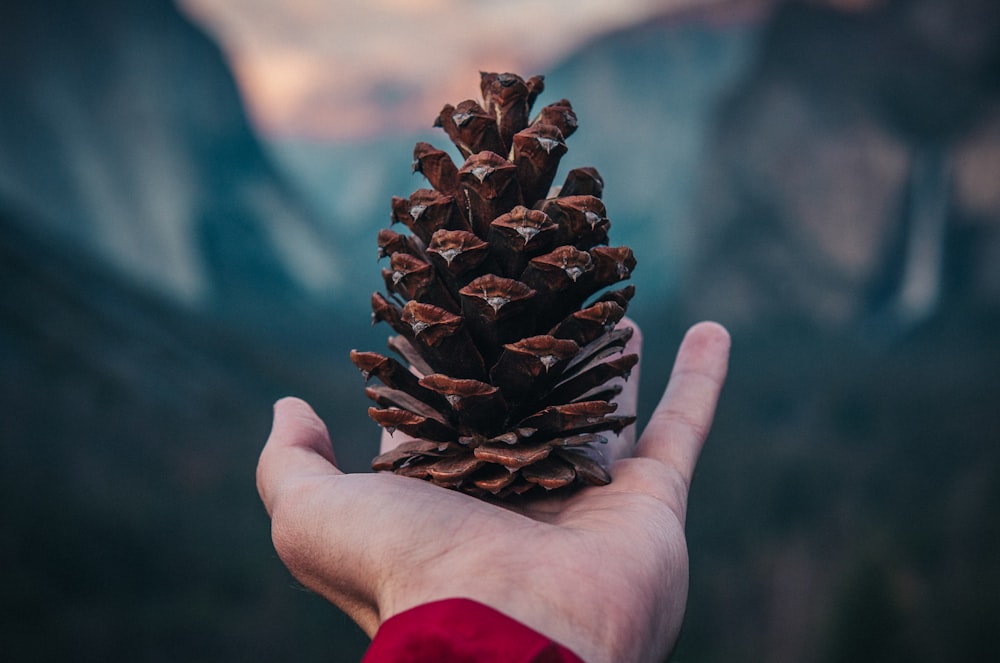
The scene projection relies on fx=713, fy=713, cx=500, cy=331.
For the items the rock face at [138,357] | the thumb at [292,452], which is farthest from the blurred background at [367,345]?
the thumb at [292,452]

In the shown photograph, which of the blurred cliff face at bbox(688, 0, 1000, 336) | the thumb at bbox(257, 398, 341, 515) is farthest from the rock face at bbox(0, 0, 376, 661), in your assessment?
the blurred cliff face at bbox(688, 0, 1000, 336)

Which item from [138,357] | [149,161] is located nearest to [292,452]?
[138,357]

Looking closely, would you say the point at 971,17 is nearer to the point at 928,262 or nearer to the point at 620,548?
the point at 928,262

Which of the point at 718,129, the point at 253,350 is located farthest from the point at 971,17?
the point at 253,350

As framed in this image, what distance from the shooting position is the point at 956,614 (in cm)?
898

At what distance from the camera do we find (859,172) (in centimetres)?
1830

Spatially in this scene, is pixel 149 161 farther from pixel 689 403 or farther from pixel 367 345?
pixel 689 403

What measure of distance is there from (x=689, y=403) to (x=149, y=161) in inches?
679

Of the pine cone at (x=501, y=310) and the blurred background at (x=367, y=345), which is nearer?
the pine cone at (x=501, y=310)

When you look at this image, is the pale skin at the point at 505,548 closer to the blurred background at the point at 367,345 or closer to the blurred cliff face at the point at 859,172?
the blurred background at the point at 367,345

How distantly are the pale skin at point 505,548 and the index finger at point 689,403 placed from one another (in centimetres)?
4

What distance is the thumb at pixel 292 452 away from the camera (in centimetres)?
133

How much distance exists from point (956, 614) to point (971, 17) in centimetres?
1347

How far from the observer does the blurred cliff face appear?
556 inches
